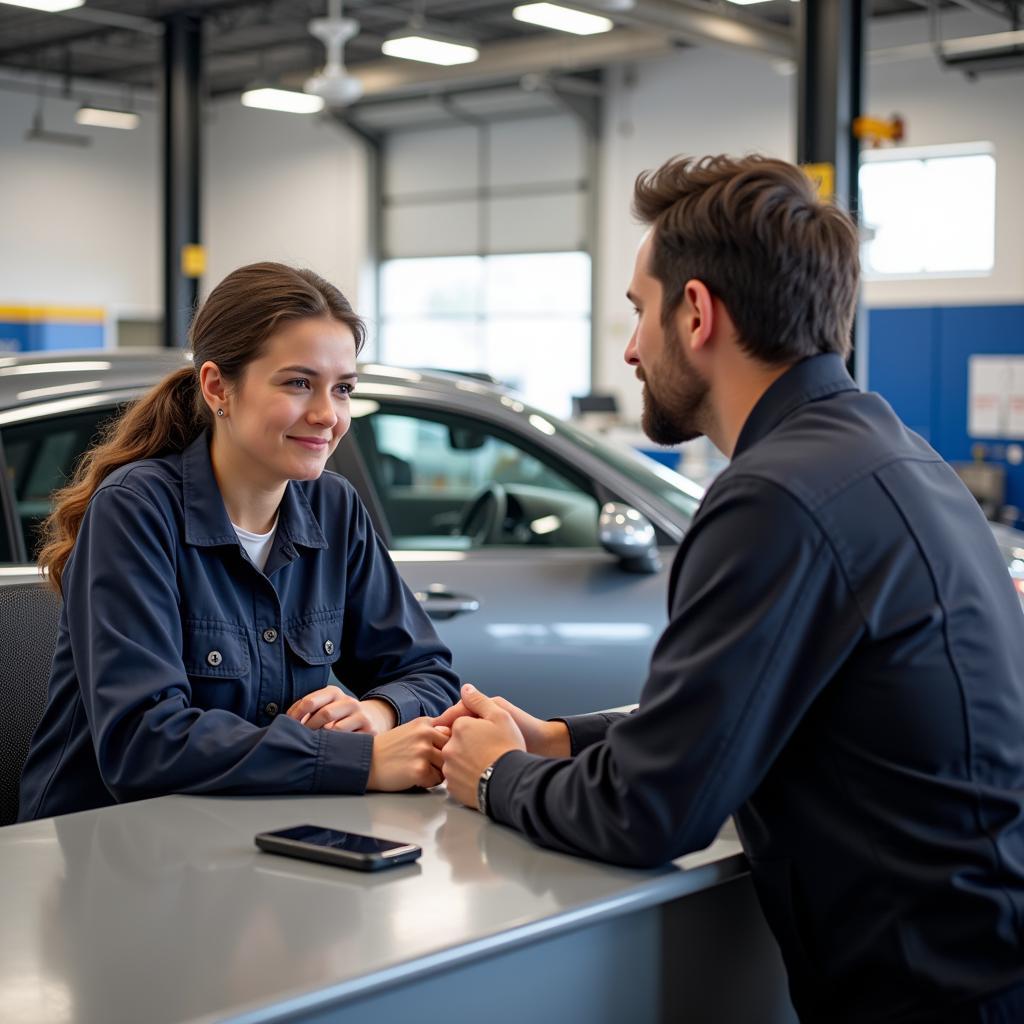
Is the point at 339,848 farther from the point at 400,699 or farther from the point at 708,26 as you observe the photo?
the point at 708,26

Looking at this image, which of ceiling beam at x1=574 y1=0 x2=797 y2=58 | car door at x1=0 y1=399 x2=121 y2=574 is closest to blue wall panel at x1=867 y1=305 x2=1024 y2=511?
ceiling beam at x1=574 y1=0 x2=797 y2=58

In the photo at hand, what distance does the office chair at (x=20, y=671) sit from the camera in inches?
82.4

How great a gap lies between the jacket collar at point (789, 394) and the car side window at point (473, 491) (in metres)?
2.07

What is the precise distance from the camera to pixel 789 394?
1.51 meters

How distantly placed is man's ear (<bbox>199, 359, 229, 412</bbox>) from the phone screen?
0.72 metres

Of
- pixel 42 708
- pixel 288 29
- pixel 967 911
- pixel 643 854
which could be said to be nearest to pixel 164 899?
pixel 643 854

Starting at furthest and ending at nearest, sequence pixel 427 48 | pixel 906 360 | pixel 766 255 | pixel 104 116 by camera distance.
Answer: pixel 104 116, pixel 906 360, pixel 427 48, pixel 766 255

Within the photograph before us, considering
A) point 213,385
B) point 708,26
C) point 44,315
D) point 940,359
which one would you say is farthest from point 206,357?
point 44,315

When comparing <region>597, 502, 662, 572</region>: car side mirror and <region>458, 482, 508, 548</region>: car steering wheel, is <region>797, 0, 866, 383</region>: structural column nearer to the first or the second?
<region>458, 482, 508, 548</region>: car steering wheel

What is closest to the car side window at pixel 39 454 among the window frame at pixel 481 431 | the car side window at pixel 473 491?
the window frame at pixel 481 431

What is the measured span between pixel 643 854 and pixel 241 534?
87cm

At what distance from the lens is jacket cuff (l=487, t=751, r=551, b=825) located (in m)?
1.57

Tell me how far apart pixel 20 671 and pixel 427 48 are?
9.46 meters

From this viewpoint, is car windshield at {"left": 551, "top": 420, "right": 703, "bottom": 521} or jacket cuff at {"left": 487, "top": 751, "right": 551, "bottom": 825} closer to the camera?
jacket cuff at {"left": 487, "top": 751, "right": 551, "bottom": 825}
